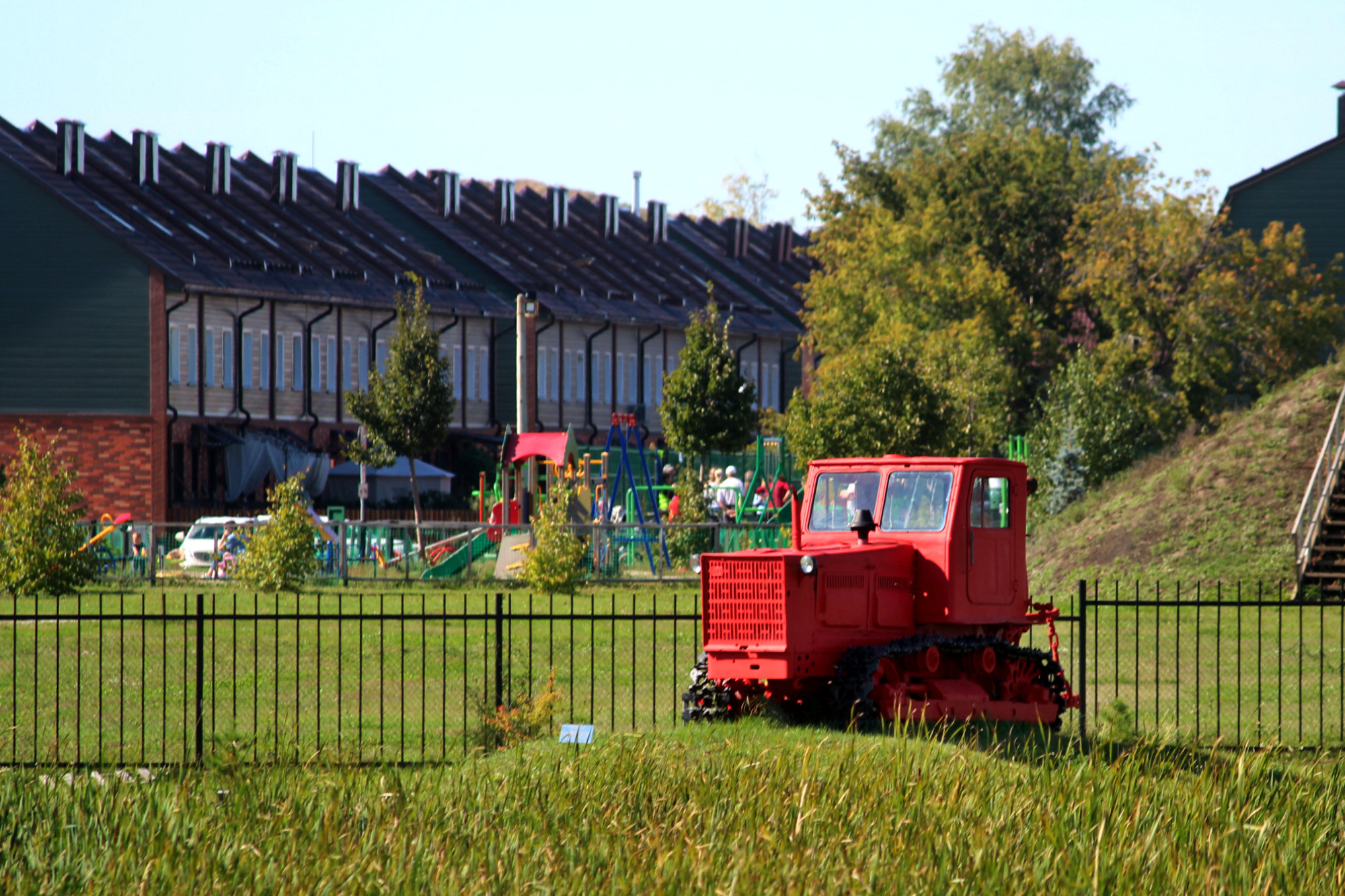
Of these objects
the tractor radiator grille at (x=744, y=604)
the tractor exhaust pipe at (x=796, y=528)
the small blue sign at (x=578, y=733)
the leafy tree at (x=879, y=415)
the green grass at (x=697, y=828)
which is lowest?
the small blue sign at (x=578, y=733)

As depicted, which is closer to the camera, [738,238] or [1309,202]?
[1309,202]

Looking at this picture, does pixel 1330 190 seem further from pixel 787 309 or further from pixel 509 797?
pixel 509 797

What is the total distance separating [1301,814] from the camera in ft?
28.2

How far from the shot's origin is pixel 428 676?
18.1m

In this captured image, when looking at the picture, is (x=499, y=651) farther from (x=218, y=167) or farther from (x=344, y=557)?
(x=218, y=167)

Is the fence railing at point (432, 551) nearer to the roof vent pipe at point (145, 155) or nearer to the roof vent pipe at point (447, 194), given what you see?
the roof vent pipe at point (145, 155)

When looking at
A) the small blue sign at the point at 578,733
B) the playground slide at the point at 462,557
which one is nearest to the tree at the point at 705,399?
the playground slide at the point at 462,557

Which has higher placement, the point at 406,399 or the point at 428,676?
the point at 406,399

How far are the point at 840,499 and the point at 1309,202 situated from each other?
42243 mm

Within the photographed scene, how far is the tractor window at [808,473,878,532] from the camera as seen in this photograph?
47.9ft

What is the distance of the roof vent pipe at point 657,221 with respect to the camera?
74500mm

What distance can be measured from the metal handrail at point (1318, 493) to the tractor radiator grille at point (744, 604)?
1702cm

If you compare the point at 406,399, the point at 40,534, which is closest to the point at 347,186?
the point at 406,399

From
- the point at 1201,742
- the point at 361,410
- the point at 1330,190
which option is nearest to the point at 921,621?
the point at 1201,742
